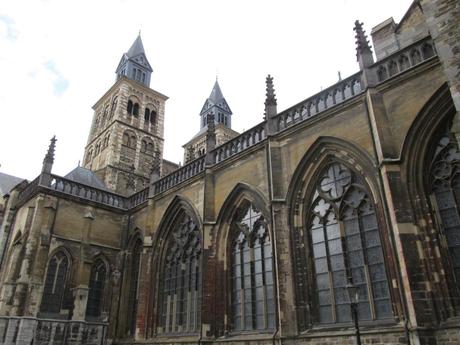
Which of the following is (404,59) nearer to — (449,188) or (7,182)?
(449,188)

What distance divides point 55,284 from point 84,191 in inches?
172

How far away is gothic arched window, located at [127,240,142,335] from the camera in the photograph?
54.9ft

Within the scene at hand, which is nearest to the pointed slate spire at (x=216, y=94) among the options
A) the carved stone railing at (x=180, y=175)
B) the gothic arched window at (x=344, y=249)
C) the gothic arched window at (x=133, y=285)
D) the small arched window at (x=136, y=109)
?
the small arched window at (x=136, y=109)

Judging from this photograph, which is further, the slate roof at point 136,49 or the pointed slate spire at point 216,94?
the pointed slate spire at point 216,94

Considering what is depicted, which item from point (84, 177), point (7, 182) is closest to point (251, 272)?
point (84, 177)

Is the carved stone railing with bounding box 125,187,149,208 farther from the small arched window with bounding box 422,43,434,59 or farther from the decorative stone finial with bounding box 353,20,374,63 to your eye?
the small arched window with bounding box 422,43,434,59

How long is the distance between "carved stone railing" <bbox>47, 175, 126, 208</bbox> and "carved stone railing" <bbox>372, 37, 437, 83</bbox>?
43.7 feet

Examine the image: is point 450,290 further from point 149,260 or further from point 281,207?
point 149,260

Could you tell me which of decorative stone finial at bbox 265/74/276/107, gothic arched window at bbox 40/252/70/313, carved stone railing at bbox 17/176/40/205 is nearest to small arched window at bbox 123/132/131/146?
carved stone railing at bbox 17/176/40/205

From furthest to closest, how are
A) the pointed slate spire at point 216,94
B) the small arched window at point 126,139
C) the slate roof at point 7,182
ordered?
the pointed slate spire at point 216,94, the small arched window at point 126,139, the slate roof at point 7,182

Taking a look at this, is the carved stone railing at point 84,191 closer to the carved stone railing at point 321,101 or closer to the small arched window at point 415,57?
the carved stone railing at point 321,101

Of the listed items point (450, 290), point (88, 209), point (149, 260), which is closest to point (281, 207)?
point (450, 290)

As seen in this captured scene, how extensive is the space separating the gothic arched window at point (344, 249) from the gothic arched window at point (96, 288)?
10.5 metres

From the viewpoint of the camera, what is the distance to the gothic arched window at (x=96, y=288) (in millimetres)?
16719
